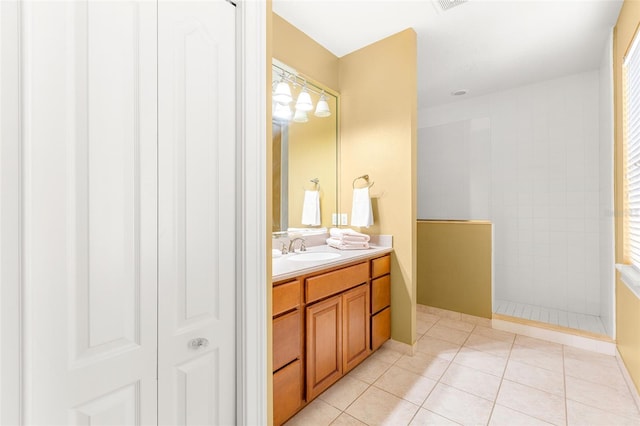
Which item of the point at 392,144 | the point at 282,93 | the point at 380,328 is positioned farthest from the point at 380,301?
the point at 282,93

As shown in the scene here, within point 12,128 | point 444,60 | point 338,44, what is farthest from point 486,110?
point 12,128

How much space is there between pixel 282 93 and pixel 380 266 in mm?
1479

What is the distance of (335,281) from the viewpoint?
1.79m

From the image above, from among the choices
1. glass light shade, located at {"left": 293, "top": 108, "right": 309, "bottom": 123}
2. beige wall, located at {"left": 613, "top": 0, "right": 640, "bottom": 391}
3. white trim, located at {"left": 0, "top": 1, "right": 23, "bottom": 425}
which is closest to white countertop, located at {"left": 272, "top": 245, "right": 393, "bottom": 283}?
white trim, located at {"left": 0, "top": 1, "right": 23, "bottom": 425}

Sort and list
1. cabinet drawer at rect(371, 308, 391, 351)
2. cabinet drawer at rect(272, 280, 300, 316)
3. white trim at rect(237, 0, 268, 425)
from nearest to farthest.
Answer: white trim at rect(237, 0, 268, 425)
cabinet drawer at rect(272, 280, 300, 316)
cabinet drawer at rect(371, 308, 391, 351)

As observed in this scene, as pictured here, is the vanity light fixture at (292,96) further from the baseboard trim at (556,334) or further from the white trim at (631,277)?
the baseboard trim at (556,334)

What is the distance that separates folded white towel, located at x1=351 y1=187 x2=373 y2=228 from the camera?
2.37m

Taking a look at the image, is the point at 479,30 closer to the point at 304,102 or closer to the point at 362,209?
the point at 304,102

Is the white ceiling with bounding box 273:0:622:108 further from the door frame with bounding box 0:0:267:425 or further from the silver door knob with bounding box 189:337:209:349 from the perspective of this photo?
the silver door knob with bounding box 189:337:209:349

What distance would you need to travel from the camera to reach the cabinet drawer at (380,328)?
2174 millimetres

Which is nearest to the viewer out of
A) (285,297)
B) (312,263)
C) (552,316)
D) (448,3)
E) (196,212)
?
(196,212)

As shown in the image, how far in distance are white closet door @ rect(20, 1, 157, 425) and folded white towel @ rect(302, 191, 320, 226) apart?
5.39 ft

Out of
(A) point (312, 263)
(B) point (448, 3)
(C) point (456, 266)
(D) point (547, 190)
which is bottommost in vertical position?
(C) point (456, 266)

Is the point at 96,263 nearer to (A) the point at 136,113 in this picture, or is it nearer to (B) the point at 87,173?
(B) the point at 87,173
